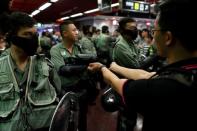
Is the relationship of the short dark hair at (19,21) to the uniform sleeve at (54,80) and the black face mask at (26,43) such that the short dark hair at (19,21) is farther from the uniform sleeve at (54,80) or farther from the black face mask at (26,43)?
the uniform sleeve at (54,80)

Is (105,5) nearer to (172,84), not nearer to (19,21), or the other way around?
(19,21)

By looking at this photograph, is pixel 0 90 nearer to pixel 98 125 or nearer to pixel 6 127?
pixel 6 127

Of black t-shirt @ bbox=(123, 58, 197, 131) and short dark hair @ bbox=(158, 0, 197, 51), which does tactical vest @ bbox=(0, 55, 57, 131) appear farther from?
short dark hair @ bbox=(158, 0, 197, 51)

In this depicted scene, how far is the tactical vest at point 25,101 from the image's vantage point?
2.16 meters

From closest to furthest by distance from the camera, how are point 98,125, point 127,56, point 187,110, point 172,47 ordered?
point 187,110 < point 172,47 < point 127,56 < point 98,125

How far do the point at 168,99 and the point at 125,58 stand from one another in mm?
2698

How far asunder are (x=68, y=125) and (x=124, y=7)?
25.2 ft

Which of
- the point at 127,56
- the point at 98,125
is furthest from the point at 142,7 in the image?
the point at 127,56

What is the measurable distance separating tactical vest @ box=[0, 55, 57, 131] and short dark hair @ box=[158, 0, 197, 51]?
1.23 metres

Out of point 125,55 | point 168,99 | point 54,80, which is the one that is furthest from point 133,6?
point 168,99

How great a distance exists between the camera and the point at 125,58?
3936mm

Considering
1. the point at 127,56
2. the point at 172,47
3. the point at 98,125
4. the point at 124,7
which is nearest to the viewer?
the point at 172,47

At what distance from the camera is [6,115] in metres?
2.14

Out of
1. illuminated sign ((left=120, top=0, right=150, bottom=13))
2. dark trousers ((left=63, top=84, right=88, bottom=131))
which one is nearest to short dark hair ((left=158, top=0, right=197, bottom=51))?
dark trousers ((left=63, top=84, right=88, bottom=131))
